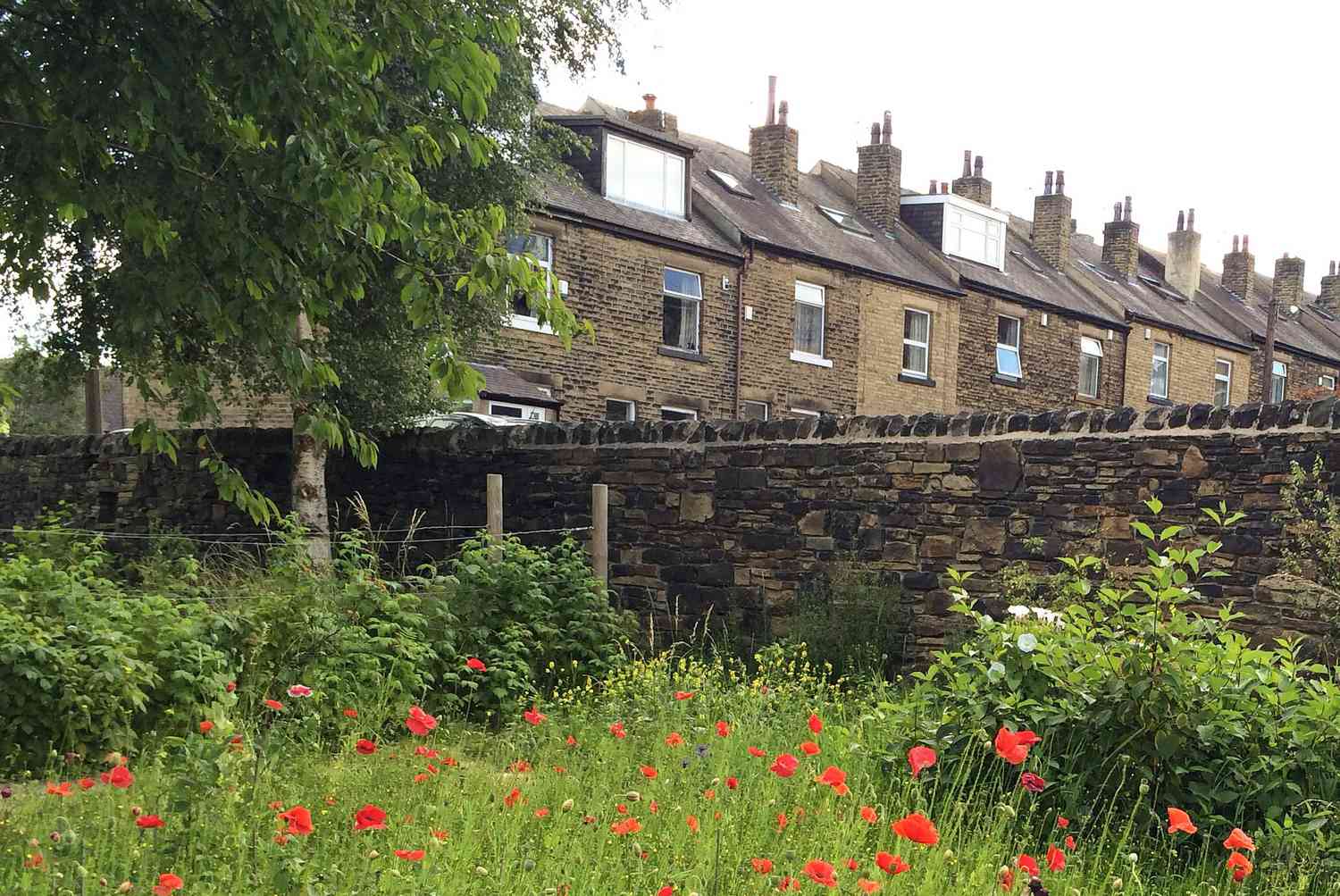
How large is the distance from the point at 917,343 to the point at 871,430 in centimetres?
1542

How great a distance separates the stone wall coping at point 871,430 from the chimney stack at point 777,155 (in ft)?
48.1

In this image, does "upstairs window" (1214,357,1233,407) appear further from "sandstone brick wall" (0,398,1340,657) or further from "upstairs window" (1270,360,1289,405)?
"sandstone brick wall" (0,398,1340,657)

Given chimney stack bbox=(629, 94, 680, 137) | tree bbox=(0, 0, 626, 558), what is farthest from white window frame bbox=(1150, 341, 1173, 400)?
tree bbox=(0, 0, 626, 558)

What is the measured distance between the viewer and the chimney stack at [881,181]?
28922mm


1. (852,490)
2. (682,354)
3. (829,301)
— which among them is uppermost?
(829,301)

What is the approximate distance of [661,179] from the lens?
22.9 metres

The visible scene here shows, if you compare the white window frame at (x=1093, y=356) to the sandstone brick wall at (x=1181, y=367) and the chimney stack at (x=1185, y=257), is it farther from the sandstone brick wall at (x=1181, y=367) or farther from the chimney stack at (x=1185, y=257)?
the chimney stack at (x=1185, y=257)

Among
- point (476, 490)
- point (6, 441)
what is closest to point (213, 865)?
point (476, 490)

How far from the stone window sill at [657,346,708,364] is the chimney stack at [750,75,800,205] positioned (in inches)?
237

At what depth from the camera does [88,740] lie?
6.49 m

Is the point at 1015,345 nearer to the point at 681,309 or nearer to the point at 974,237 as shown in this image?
the point at 974,237

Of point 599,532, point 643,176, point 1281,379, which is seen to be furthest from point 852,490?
point 1281,379

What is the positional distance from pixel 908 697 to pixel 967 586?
4.94m

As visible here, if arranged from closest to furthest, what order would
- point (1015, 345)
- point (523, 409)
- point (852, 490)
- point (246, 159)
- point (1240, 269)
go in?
point (246, 159), point (852, 490), point (523, 409), point (1015, 345), point (1240, 269)
